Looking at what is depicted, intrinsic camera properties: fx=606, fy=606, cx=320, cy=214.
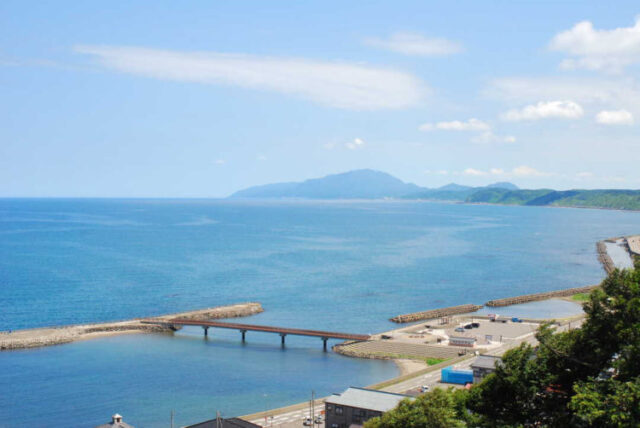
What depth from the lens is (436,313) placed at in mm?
75812

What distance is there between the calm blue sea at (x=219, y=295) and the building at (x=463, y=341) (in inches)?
380

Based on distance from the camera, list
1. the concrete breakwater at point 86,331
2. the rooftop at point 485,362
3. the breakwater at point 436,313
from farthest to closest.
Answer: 1. the breakwater at point 436,313
2. the concrete breakwater at point 86,331
3. the rooftop at point 485,362

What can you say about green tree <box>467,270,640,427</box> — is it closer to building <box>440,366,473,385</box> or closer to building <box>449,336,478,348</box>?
building <box>440,366,473,385</box>

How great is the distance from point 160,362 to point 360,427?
2834cm

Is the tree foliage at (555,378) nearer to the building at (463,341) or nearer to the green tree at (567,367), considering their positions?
the green tree at (567,367)

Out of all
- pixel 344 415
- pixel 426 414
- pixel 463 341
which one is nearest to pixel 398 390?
pixel 344 415

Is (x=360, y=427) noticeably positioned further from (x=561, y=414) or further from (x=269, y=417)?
(x=561, y=414)

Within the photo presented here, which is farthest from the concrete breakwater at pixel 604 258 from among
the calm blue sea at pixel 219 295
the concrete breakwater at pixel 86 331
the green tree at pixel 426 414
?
the green tree at pixel 426 414

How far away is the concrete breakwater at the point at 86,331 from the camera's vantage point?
59.6 m

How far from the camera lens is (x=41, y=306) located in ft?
260

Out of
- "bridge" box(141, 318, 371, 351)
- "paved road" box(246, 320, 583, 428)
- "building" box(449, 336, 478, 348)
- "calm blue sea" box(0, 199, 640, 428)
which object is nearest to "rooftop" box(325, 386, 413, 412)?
"paved road" box(246, 320, 583, 428)

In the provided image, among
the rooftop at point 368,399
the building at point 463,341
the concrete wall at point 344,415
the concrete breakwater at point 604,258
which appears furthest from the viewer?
the concrete breakwater at point 604,258

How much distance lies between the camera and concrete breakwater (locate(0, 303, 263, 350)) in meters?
59.6

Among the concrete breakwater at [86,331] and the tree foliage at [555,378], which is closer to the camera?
the tree foliage at [555,378]
